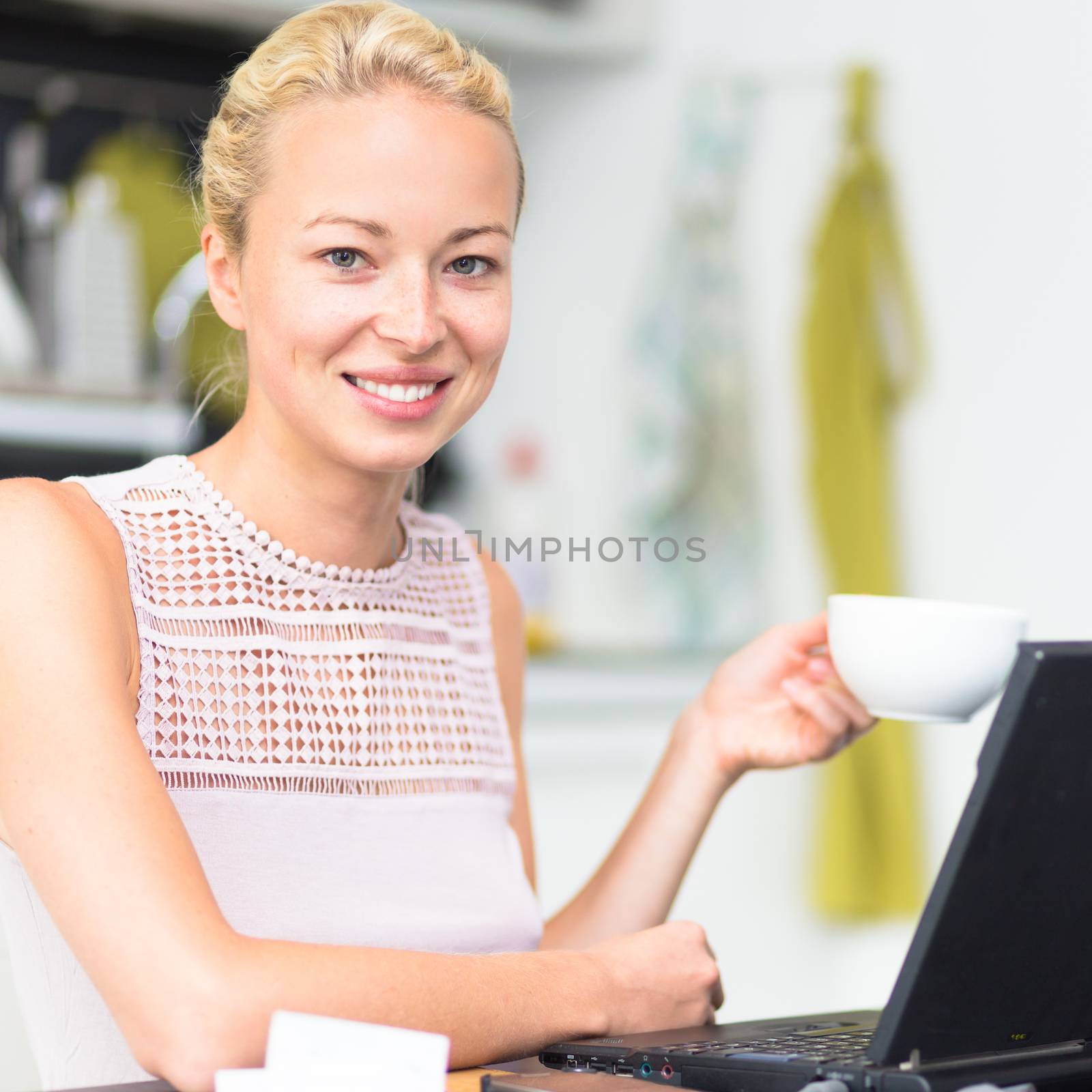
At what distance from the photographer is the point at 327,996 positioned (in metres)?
0.83

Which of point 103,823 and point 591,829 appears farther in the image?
point 591,829

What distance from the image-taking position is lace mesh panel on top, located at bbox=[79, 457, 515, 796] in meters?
1.12

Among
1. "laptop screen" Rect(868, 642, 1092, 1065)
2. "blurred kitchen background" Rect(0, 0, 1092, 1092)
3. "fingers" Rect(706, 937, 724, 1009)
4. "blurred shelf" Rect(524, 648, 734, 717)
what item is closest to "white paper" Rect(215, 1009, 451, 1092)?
"laptop screen" Rect(868, 642, 1092, 1065)

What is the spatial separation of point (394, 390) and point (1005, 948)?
1.97ft

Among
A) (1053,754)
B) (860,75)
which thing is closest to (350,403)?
(1053,754)

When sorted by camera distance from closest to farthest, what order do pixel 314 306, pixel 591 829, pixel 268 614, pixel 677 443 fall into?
pixel 314 306 → pixel 268 614 → pixel 591 829 → pixel 677 443

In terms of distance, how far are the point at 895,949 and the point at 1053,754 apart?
1.92 m

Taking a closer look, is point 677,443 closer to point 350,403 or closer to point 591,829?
point 591,829

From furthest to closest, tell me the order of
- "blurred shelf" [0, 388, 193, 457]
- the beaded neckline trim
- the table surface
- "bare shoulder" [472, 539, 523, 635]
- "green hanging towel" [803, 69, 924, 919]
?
"green hanging towel" [803, 69, 924, 919] < "blurred shelf" [0, 388, 193, 457] < "bare shoulder" [472, 539, 523, 635] < the beaded neckline trim < the table surface

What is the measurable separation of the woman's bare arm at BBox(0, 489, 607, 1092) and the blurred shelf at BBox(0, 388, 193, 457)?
141cm

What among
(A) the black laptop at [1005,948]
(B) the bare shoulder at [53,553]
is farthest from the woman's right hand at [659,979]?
(B) the bare shoulder at [53,553]

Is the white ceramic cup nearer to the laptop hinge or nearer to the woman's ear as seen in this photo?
the laptop hinge

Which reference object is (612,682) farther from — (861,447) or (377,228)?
(377,228)

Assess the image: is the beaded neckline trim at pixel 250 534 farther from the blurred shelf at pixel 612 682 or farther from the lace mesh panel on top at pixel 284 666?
the blurred shelf at pixel 612 682
